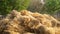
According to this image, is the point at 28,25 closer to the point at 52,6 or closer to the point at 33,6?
the point at 52,6

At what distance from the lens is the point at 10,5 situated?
14586 mm

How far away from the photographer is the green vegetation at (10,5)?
1399 centimetres

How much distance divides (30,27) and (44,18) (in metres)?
0.43

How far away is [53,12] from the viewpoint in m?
18.2

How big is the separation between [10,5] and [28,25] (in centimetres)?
1087

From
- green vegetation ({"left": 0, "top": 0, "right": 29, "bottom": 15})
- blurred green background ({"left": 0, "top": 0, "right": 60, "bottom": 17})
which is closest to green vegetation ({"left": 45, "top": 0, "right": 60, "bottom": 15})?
blurred green background ({"left": 0, "top": 0, "right": 60, "bottom": 17})

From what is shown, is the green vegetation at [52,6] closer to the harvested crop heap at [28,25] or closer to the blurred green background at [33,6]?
the blurred green background at [33,6]

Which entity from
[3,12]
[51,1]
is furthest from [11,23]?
[51,1]

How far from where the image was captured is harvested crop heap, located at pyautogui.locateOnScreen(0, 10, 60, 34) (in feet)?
12.0

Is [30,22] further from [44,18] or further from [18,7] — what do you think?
[18,7]

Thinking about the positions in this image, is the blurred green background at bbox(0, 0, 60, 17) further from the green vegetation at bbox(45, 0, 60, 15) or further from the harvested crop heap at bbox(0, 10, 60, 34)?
the harvested crop heap at bbox(0, 10, 60, 34)

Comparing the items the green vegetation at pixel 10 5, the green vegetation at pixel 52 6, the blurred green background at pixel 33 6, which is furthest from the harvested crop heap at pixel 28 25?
the green vegetation at pixel 52 6

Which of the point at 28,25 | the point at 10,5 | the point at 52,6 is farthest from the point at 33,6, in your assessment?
the point at 28,25

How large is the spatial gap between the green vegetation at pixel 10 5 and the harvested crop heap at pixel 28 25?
390 inches
